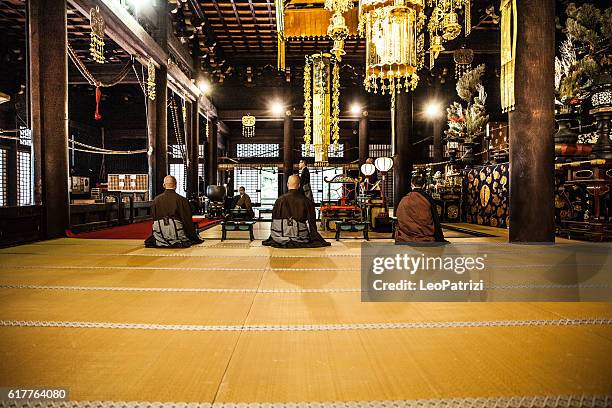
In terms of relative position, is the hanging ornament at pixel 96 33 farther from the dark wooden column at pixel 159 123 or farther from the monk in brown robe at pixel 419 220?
the monk in brown robe at pixel 419 220

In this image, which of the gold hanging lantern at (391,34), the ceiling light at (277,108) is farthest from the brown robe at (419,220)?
the ceiling light at (277,108)

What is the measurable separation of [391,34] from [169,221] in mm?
3884

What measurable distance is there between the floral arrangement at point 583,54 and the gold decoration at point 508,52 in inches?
90.0

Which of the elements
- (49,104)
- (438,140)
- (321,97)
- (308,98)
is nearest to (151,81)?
(49,104)

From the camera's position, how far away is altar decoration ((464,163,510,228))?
8516mm

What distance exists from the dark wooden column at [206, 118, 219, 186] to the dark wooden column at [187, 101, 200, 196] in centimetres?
193

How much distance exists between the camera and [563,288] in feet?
10.1

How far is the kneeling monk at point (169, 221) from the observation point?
5512 millimetres

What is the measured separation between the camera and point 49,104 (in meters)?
6.25

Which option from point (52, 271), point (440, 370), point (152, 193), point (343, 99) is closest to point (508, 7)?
point (440, 370)

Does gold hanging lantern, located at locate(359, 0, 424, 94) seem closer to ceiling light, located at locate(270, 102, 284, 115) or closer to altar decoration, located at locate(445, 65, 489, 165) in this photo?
altar decoration, located at locate(445, 65, 489, 165)

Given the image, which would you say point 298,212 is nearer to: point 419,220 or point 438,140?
point 419,220

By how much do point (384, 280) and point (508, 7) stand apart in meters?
4.39

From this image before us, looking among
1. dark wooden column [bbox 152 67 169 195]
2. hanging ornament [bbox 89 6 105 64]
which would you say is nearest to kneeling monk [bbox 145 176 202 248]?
hanging ornament [bbox 89 6 105 64]
